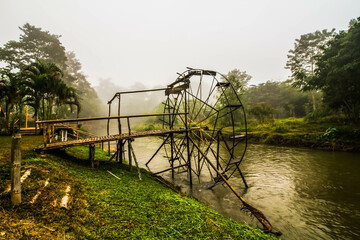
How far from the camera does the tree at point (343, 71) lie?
12.5 meters

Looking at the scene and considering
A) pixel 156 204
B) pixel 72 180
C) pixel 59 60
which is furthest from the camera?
pixel 59 60

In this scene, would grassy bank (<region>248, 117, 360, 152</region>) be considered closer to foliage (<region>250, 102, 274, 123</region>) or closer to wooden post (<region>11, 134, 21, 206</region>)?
foliage (<region>250, 102, 274, 123</region>)

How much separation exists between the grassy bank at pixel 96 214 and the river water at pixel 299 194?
8.02 feet

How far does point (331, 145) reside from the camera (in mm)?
13453

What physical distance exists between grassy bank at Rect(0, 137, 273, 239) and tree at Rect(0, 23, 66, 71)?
33038 mm

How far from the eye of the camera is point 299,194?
22.9 ft

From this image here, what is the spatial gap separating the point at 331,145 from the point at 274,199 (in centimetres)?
1138

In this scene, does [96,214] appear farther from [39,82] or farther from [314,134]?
[314,134]

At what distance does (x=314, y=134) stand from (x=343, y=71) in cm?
593

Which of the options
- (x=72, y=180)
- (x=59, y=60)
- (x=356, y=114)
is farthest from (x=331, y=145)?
(x=59, y=60)

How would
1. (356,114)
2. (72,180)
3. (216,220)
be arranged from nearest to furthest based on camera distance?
(216,220), (72,180), (356,114)

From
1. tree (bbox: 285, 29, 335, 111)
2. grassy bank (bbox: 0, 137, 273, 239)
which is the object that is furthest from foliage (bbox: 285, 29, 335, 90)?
grassy bank (bbox: 0, 137, 273, 239)

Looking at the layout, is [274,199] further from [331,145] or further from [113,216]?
[331,145]

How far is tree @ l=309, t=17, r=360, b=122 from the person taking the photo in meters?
12.5
